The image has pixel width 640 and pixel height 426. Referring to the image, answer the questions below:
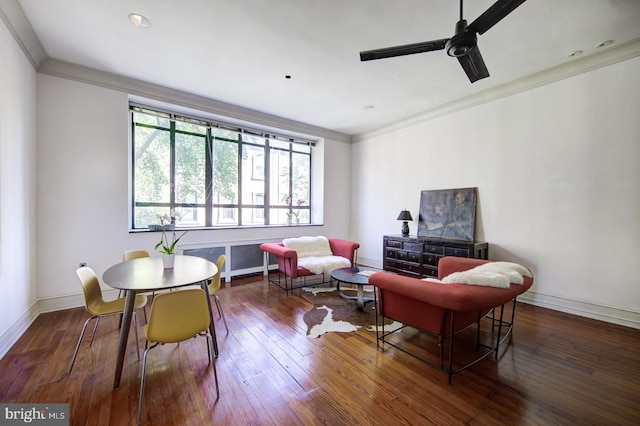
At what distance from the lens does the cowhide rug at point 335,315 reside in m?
2.92

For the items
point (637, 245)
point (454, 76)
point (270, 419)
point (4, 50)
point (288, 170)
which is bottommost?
point (270, 419)

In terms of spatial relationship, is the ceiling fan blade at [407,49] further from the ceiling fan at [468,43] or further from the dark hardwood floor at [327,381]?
the dark hardwood floor at [327,381]

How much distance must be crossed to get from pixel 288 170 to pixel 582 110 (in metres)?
4.83

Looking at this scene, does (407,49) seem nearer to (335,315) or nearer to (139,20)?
(139,20)

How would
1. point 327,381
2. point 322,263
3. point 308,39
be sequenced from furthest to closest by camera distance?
point 322,263
point 308,39
point 327,381

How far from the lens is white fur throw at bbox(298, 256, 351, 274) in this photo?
4059 mm

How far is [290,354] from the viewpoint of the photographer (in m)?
2.39

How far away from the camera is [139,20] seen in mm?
2543

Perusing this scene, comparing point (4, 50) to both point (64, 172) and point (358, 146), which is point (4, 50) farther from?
point (358, 146)

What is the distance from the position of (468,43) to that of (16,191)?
4360mm

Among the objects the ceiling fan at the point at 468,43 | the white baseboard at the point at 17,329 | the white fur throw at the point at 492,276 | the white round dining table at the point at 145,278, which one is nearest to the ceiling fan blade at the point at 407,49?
the ceiling fan at the point at 468,43

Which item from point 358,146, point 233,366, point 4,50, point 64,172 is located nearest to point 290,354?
point 233,366

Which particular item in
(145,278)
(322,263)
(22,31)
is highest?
(22,31)

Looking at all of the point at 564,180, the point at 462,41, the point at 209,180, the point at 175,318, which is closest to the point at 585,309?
the point at 564,180
